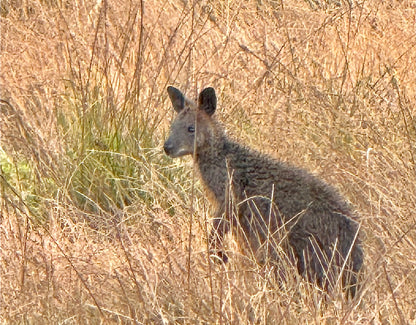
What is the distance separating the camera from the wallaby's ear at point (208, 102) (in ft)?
21.6

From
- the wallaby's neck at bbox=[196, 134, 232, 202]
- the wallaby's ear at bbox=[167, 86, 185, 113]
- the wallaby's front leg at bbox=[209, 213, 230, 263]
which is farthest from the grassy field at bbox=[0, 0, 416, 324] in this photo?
the wallaby's ear at bbox=[167, 86, 185, 113]

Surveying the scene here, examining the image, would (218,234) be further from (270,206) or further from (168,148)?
(168,148)

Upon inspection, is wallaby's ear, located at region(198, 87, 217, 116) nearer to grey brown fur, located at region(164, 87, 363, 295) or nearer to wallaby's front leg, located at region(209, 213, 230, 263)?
grey brown fur, located at region(164, 87, 363, 295)

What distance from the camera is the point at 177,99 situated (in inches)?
264

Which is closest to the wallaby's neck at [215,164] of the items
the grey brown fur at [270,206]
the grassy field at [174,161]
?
the grey brown fur at [270,206]

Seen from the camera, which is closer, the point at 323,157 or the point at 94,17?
the point at 323,157

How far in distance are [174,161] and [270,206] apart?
1.94 meters

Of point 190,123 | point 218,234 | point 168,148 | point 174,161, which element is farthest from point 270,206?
point 174,161

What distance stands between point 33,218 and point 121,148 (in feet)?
2.99

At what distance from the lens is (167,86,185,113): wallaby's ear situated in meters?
6.64

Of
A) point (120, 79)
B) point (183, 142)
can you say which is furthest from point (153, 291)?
point (120, 79)

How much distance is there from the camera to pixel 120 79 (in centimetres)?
800

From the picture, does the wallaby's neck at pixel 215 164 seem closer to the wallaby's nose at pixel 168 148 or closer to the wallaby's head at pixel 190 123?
the wallaby's head at pixel 190 123

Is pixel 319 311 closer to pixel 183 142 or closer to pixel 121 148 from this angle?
pixel 183 142
